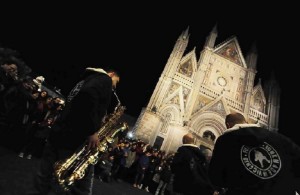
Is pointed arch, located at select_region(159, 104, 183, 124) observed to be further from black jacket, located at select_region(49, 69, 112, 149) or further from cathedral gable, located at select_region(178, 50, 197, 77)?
black jacket, located at select_region(49, 69, 112, 149)

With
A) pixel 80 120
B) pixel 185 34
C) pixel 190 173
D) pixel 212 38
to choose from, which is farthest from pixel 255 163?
pixel 212 38

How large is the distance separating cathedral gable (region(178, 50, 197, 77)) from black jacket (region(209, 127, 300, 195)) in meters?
27.1

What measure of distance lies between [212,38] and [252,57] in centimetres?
675

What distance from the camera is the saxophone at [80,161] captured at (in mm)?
3215

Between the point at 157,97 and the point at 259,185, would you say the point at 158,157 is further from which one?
the point at 157,97

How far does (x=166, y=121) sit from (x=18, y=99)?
20.1m

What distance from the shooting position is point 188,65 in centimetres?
3033

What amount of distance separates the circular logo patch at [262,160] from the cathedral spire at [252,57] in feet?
109

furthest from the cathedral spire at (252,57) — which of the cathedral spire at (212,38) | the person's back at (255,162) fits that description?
the person's back at (255,162)

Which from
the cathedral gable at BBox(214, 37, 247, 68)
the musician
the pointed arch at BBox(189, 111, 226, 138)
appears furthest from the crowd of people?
the cathedral gable at BBox(214, 37, 247, 68)

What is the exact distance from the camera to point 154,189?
10.9m

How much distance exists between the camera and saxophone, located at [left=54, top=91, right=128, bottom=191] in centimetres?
321

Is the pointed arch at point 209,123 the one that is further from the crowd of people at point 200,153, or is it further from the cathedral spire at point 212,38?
the crowd of people at point 200,153

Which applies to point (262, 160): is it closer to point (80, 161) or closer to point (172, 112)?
point (80, 161)
